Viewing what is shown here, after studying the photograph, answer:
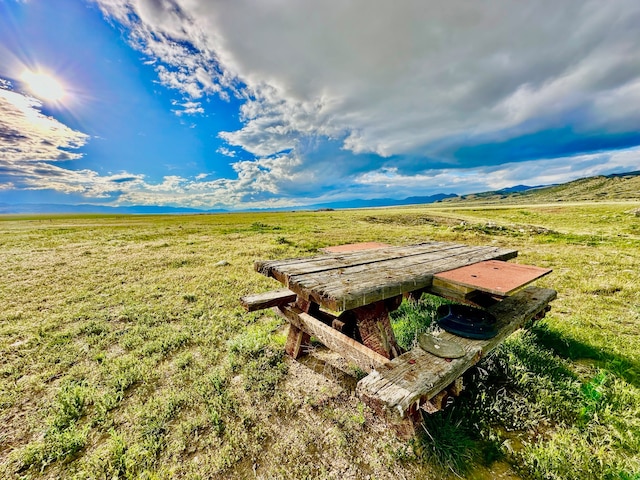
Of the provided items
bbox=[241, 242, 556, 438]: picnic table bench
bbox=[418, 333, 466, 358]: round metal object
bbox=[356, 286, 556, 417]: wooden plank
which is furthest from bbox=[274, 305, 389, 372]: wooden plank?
bbox=[418, 333, 466, 358]: round metal object

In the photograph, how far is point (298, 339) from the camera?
4.10 metres

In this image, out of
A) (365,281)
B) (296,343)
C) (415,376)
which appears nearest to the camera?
(415,376)

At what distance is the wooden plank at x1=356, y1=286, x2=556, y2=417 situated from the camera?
197 cm

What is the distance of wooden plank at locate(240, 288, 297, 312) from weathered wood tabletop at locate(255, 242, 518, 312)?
58 cm

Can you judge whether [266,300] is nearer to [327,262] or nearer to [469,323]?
[327,262]

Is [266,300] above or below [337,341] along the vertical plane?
above

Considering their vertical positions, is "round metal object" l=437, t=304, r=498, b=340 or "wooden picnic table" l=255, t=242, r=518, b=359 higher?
"wooden picnic table" l=255, t=242, r=518, b=359

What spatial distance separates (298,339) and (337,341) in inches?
42.5

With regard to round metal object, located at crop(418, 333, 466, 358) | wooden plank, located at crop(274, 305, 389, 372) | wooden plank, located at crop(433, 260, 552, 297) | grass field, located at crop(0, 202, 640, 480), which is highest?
wooden plank, located at crop(433, 260, 552, 297)

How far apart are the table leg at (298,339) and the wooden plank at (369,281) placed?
926 mm

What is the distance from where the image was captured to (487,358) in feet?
11.8

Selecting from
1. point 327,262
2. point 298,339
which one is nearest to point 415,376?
point 327,262

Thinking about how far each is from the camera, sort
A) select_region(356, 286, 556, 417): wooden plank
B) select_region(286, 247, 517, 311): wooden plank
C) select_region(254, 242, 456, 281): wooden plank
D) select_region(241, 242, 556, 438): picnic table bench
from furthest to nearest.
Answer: select_region(254, 242, 456, 281): wooden plank < select_region(286, 247, 517, 311): wooden plank < select_region(241, 242, 556, 438): picnic table bench < select_region(356, 286, 556, 417): wooden plank

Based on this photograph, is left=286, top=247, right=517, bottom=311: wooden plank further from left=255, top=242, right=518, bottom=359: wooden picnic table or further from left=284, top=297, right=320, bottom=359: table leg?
left=284, top=297, right=320, bottom=359: table leg
